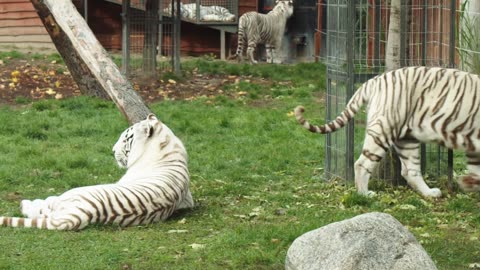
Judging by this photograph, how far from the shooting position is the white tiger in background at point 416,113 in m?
8.96

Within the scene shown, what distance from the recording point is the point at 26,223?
7.96 meters

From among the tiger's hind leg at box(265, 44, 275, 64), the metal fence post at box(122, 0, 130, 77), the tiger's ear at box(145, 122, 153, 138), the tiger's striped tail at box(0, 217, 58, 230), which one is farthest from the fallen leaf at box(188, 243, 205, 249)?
the tiger's hind leg at box(265, 44, 275, 64)

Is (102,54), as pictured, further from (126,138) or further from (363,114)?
(363,114)

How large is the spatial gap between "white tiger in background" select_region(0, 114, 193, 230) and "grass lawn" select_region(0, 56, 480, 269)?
0.11m

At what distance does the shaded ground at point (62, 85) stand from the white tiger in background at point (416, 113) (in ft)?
23.1

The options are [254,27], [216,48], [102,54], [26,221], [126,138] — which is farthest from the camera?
[216,48]

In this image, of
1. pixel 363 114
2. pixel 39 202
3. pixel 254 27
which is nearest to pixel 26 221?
pixel 39 202

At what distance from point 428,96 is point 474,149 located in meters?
0.61

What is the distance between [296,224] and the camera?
26.3ft

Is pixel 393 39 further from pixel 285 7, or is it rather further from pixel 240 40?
pixel 285 7

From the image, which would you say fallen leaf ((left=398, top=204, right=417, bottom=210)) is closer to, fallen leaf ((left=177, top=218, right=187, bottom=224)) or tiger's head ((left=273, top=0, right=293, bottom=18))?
fallen leaf ((left=177, top=218, right=187, bottom=224))

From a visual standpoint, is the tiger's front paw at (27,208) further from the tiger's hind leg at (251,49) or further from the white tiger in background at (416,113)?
the tiger's hind leg at (251,49)

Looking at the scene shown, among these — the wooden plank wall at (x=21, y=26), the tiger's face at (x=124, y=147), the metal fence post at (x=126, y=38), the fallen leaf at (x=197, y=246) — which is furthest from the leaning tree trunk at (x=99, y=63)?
the wooden plank wall at (x=21, y=26)

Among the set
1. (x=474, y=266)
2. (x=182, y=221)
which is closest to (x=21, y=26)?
(x=182, y=221)
